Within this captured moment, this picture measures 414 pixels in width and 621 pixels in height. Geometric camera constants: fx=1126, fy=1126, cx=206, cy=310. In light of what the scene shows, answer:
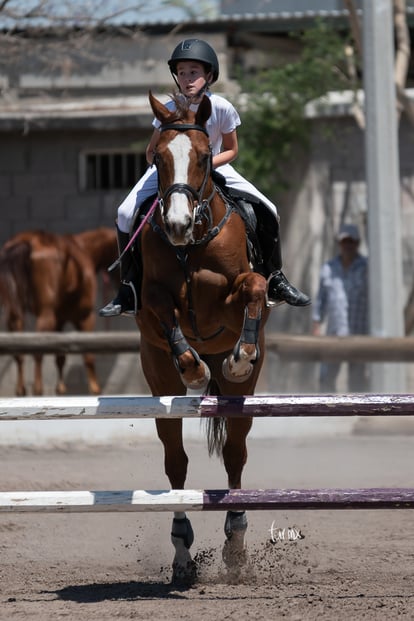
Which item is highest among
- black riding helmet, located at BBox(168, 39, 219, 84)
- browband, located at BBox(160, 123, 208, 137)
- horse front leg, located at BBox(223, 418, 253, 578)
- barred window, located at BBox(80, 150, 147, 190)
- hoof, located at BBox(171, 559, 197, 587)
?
black riding helmet, located at BBox(168, 39, 219, 84)

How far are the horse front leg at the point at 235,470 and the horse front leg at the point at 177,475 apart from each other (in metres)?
0.21

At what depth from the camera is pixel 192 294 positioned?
5508 millimetres

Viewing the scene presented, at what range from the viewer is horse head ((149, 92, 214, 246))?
4.95 meters

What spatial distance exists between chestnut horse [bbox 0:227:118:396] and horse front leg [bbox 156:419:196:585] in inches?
251

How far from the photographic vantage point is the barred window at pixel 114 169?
1377 centimetres

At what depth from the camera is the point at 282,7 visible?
15.6 meters

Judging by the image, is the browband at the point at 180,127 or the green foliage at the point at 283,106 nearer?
the browband at the point at 180,127

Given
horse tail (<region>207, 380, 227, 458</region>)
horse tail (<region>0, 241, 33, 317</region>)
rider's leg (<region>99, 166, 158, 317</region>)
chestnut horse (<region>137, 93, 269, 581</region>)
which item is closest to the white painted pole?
horse tail (<region>0, 241, 33, 317</region>)

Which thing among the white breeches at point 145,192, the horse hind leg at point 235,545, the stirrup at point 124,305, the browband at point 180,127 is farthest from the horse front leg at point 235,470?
the browband at point 180,127

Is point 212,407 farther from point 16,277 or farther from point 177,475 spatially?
point 16,277

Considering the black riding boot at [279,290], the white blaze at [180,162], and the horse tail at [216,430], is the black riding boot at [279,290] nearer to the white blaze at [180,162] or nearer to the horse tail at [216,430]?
the horse tail at [216,430]

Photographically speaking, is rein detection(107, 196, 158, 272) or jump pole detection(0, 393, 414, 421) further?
rein detection(107, 196, 158, 272)

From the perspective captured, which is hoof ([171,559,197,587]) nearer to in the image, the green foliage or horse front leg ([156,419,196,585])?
horse front leg ([156,419,196,585])

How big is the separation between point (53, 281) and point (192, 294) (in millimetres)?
7295
